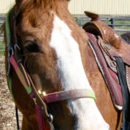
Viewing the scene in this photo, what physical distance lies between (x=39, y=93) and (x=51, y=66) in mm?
202

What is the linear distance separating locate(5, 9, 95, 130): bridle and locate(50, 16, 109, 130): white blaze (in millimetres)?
37

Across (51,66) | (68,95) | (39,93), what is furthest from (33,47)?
(68,95)

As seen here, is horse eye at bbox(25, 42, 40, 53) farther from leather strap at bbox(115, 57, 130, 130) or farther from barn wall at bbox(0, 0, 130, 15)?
barn wall at bbox(0, 0, 130, 15)

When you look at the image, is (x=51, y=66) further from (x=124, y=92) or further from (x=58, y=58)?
(x=124, y=92)

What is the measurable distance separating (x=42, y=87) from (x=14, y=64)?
37 centimetres

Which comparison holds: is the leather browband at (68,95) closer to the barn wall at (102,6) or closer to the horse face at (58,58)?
the horse face at (58,58)

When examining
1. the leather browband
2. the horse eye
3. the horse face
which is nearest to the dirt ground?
the horse face

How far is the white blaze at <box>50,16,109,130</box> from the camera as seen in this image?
2445 millimetres

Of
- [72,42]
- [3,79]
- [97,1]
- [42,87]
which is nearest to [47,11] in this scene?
[72,42]

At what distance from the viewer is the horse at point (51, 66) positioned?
2516 millimetres

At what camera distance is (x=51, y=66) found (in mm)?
2629

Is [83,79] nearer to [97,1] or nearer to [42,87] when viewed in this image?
[42,87]

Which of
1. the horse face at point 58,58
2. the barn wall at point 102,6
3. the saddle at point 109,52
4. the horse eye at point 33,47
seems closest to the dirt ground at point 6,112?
the saddle at point 109,52

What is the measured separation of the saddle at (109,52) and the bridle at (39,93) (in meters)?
0.72
